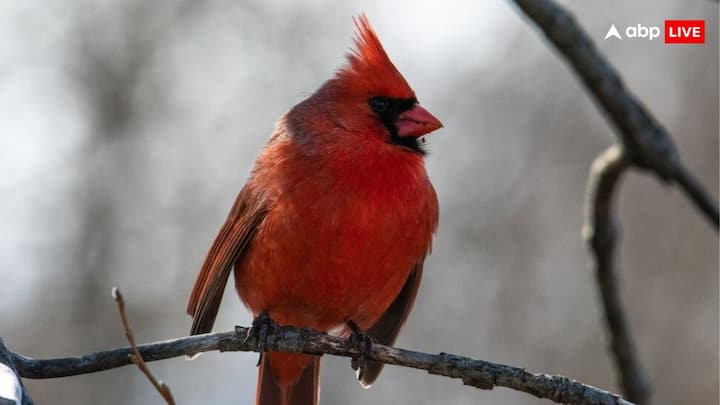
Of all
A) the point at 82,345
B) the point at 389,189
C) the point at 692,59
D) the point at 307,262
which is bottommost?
the point at 82,345

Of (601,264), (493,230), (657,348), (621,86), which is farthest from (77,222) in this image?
(621,86)

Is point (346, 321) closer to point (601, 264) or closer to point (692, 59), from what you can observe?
point (601, 264)

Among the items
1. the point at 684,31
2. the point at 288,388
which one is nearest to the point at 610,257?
the point at 288,388

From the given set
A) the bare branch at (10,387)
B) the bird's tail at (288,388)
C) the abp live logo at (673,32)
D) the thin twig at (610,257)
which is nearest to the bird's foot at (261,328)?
the bird's tail at (288,388)

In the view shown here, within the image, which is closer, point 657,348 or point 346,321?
point 346,321

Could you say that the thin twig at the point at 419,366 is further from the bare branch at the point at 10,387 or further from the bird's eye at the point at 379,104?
the bird's eye at the point at 379,104

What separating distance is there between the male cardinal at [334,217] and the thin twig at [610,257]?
100 centimetres

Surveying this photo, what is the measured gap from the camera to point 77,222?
7812mm

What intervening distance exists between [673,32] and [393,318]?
4359 mm

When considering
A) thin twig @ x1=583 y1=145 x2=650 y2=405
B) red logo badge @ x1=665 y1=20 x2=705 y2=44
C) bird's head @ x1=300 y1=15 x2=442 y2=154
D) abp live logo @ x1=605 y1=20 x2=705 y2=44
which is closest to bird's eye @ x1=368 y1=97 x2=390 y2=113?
bird's head @ x1=300 y1=15 x2=442 y2=154

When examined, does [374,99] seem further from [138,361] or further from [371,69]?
[138,361]

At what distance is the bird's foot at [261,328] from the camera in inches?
140

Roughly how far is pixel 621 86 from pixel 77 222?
20.3 feet

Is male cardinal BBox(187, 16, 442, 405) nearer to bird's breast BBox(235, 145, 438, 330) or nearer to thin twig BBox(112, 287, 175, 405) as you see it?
bird's breast BBox(235, 145, 438, 330)
